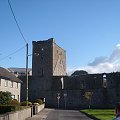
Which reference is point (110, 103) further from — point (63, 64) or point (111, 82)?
point (63, 64)

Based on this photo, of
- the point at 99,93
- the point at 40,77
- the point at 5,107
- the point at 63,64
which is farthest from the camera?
the point at 63,64

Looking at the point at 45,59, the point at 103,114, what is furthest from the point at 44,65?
the point at 103,114

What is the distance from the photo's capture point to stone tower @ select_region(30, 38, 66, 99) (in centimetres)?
9366

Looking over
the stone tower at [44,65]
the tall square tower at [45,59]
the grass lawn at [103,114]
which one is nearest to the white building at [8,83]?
the grass lawn at [103,114]

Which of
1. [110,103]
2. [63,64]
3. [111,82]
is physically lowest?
[110,103]

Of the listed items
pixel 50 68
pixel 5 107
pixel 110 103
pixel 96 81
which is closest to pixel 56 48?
pixel 50 68

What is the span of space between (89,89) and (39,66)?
16099 millimetres

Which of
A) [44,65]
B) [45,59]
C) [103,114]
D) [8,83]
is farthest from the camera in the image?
[45,59]

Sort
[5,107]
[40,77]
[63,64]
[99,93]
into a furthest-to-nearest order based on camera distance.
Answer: [63,64], [40,77], [99,93], [5,107]

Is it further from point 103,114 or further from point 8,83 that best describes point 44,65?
point 103,114

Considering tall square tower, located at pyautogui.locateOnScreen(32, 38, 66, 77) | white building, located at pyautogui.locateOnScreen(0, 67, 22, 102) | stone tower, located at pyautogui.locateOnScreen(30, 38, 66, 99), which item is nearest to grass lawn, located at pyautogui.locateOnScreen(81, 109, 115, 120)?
white building, located at pyautogui.locateOnScreen(0, 67, 22, 102)

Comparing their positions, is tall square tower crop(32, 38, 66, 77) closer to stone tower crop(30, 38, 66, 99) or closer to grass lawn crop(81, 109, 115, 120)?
stone tower crop(30, 38, 66, 99)

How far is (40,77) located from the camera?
95.1m

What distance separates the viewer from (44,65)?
315 feet
